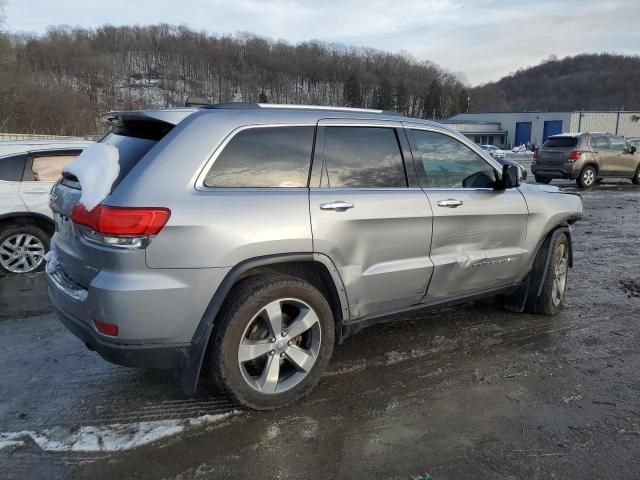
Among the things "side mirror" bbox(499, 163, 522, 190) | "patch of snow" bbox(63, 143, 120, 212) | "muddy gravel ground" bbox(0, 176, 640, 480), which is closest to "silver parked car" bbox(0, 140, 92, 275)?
"muddy gravel ground" bbox(0, 176, 640, 480)

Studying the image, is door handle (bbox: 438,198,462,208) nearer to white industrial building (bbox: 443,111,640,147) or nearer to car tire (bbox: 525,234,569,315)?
car tire (bbox: 525,234,569,315)

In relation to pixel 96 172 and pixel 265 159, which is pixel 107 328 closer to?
pixel 96 172

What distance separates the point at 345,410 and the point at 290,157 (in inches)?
63.4

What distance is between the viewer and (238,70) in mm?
123625

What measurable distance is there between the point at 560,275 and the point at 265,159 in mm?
3308

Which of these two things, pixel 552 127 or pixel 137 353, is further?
pixel 552 127

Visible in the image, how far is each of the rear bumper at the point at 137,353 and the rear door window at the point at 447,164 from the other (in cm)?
214

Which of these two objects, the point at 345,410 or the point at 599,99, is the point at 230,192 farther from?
the point at 599,99

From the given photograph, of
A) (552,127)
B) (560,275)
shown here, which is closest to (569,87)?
(552,127)

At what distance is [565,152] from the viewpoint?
57.3 ft

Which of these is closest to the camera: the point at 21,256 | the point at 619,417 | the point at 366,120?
the point at 619,417

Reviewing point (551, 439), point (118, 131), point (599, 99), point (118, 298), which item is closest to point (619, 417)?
point (551, 439)

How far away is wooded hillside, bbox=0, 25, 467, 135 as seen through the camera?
10169 cm

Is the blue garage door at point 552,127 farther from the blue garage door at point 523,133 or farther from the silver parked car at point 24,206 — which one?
the silver parked car at point 24,206
